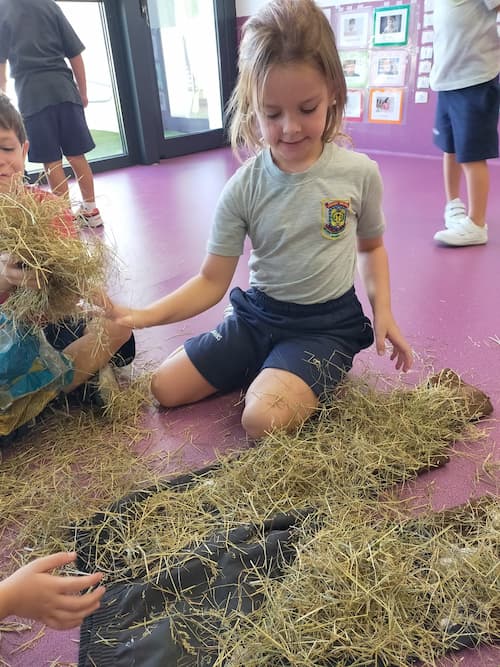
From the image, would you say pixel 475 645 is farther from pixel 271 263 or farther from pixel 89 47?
pixel 89 47

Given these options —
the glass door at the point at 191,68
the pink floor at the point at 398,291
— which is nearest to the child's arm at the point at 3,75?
the pink floor at the point at 398,291

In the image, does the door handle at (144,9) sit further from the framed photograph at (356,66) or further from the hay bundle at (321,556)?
the hay bundle at (321,556)

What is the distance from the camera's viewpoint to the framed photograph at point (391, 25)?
409 cm

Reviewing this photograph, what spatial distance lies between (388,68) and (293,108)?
349cm

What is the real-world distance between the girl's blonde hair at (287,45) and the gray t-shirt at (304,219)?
16 centimetres

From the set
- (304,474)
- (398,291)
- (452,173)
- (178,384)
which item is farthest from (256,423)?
(452,173)

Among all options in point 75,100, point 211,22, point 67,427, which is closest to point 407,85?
point 211,22

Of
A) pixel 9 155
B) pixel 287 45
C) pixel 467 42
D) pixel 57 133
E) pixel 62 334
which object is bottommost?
pixel 62 334

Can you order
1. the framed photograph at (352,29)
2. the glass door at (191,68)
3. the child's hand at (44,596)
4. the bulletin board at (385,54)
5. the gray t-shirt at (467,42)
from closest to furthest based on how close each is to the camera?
1. the child's hand at (44,596)
2. the gray t-shirt at (467,42)
3. the bulletin board at (385,54)
4. the framed photograph at (352,29)
5. the glass door at (191,68)

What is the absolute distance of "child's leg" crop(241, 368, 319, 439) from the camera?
54.7 inches

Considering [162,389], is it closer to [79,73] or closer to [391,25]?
[79,73]

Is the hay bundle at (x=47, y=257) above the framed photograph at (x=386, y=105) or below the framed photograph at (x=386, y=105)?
above

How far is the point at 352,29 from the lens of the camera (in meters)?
4.40

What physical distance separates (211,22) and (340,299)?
4.43 meters
